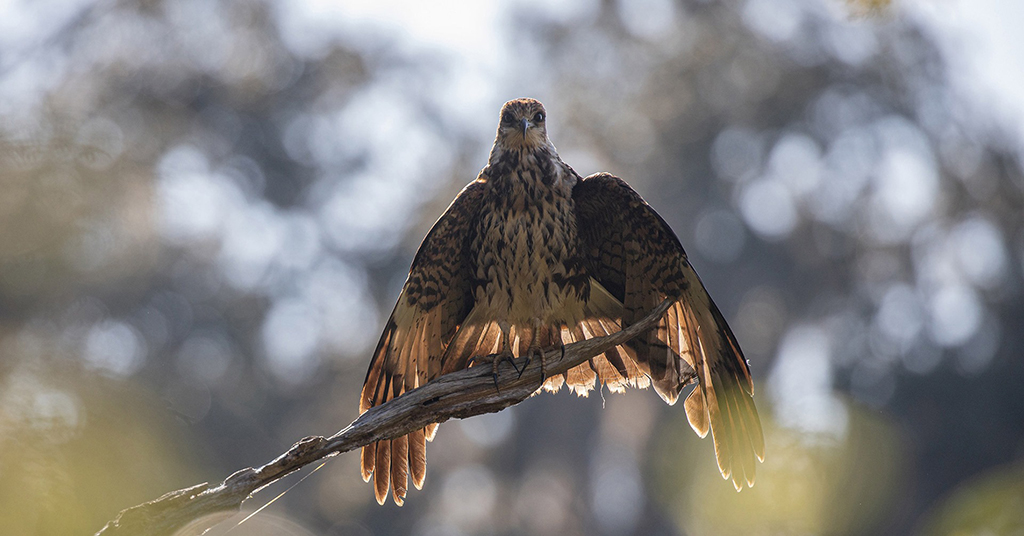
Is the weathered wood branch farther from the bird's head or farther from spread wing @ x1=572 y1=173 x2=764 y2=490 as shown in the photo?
the bird's head

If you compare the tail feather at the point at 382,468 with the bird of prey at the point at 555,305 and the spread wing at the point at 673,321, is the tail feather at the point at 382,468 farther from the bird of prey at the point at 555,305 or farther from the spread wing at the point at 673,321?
the spread wing at the point at 673,321

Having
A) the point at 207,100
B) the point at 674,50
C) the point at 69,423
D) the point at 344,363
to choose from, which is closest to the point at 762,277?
the point at 674,50

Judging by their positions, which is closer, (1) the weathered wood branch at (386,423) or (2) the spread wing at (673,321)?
(1) the weathered wood branch at (386,423)

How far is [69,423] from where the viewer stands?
4574 millimetres

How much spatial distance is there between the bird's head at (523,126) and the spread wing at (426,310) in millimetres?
383

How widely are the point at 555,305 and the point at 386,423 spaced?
45.9 inches

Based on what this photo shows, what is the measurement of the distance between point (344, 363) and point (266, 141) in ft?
16.9

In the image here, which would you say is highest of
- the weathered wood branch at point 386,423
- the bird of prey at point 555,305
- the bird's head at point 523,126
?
the bird's head at point 523,126

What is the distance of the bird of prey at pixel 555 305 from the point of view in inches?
170

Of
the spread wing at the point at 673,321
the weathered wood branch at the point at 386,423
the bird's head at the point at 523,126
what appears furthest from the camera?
the bird's head at the point at 523,126

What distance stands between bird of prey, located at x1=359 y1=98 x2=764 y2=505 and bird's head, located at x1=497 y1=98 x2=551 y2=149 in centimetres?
10

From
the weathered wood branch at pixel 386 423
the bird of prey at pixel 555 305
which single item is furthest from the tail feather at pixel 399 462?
the weathered wood branch at pixel 386 423

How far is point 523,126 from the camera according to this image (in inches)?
191

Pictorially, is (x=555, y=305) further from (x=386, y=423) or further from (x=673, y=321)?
(x=386, y=423)
